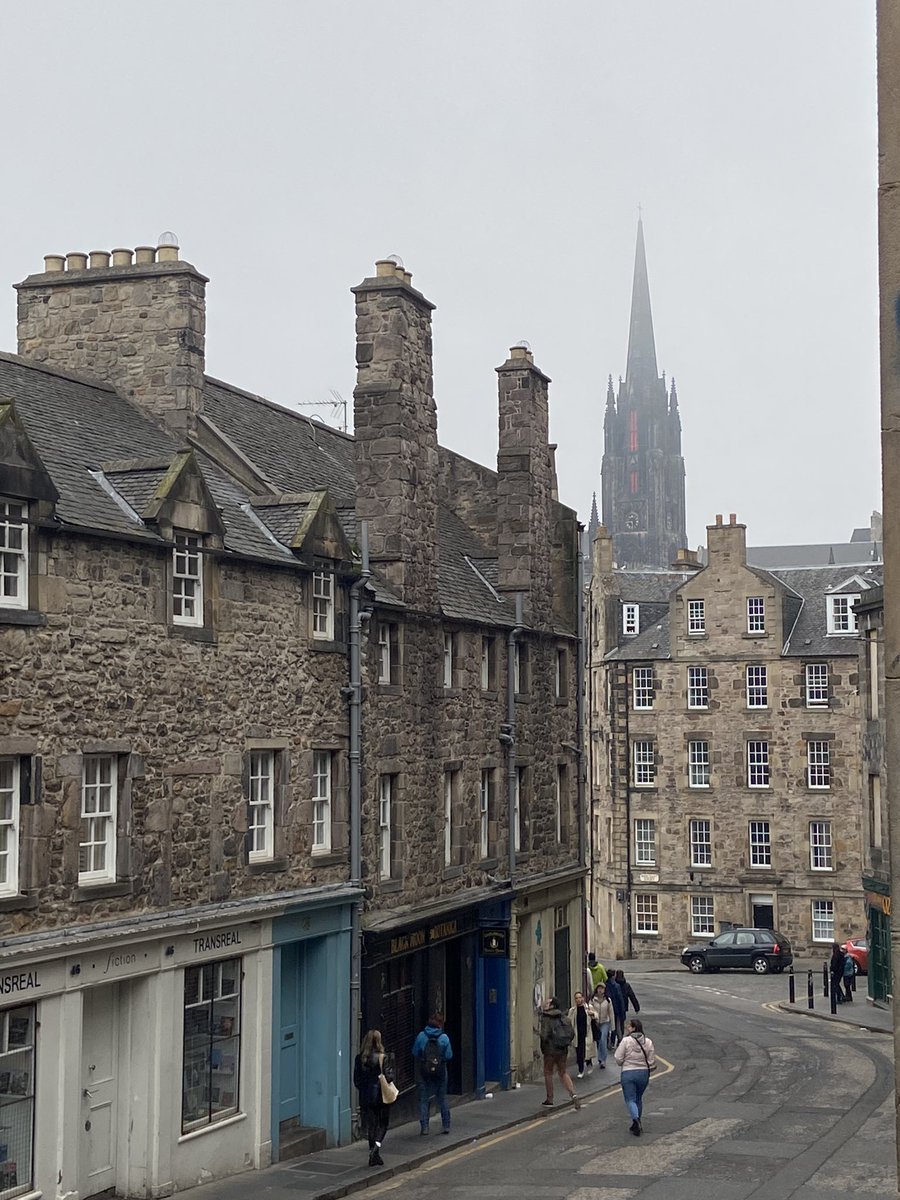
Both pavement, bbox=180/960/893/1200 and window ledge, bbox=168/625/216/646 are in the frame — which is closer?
pavement, bbox=180/960/893/1200

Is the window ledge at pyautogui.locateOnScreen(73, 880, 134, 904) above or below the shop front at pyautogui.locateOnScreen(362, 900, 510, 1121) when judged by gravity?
above

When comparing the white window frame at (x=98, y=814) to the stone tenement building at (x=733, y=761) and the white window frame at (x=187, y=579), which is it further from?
the stone tenement building at (x=733, y=761)

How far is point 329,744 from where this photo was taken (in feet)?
72.0

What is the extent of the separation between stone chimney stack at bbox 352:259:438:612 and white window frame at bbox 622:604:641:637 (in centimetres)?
3580

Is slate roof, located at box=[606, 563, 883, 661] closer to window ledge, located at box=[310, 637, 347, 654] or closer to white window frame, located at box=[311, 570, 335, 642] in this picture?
window ledge, located at box=[310, 637, 347, 654]

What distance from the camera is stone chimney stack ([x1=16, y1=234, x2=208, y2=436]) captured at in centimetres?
2444

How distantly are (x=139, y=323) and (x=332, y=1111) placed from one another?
12284mm

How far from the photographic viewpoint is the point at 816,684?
55.2 meters

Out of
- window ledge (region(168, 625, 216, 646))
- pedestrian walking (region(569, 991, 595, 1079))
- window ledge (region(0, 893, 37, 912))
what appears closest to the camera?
window ledge (region(0, 893, 37, 912))

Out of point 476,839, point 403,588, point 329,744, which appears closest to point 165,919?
point 329,744

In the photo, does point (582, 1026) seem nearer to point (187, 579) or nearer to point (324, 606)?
point (324, 606)

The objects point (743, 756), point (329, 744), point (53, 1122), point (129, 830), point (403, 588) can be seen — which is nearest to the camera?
point (53, 1122)

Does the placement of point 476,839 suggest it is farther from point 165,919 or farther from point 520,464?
point 165,919

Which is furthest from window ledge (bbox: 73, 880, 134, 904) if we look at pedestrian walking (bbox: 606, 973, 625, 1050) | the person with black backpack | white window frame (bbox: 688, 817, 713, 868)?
white window frame (bbox: 688, 817, 713, 868)
